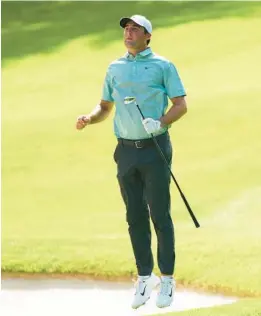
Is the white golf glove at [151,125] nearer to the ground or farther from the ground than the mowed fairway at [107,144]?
farther from the ground

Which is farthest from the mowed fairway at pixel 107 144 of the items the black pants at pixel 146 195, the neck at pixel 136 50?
the neck at pixel 136 50

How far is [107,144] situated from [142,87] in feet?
13.6

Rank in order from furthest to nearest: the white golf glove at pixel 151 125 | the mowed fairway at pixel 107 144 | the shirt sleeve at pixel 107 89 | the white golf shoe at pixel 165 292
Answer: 1. the mowed fairway at pixel 107 144
2. the white golf shoe at pixel 165 292
3. the shirt sleeve at pixel 107 89
4. the white golf glove at pixel 151 125

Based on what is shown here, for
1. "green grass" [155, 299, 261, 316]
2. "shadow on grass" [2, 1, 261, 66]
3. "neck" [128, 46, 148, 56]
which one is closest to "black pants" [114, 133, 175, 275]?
"neck" [128, 46, 148, 56]

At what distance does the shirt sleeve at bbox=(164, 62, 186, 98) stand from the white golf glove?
0.17 meters

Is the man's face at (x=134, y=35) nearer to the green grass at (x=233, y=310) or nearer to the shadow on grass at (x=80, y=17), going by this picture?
the green grass at (x=233, y=310)

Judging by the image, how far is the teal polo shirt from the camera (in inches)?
231

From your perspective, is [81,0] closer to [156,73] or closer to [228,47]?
[228,47]

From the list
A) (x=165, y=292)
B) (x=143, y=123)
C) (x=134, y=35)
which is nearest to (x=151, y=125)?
(x=143, y=123)

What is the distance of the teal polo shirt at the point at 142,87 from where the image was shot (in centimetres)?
586

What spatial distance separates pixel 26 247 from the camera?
27.9 ft

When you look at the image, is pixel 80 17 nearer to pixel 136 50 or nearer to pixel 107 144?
pixel 107 144

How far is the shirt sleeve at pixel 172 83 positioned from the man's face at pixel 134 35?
0.18m

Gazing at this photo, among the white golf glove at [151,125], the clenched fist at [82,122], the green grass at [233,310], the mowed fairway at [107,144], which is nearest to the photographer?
the white golf glove at [151,125]
